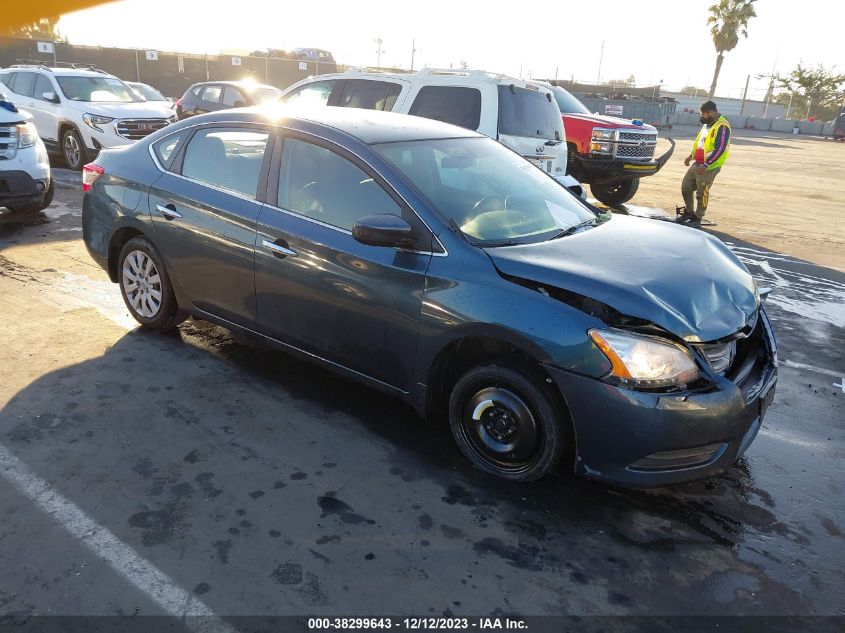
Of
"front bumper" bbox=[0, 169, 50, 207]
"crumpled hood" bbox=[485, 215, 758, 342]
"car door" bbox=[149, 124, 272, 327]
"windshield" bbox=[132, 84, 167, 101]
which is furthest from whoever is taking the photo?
"windshield" bbox=[132, 84, 167, 101]

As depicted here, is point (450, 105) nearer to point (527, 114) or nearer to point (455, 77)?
point (455, 77)

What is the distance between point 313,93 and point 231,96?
5809mm

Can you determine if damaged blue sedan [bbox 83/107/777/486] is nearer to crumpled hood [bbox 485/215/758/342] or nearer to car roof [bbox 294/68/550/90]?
crumpled hood [bbox 485/215/758/342]

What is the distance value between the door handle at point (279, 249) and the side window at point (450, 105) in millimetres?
4699

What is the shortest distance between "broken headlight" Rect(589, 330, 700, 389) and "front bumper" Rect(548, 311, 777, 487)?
0.18ft

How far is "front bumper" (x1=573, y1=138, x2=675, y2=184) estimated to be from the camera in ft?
35.3

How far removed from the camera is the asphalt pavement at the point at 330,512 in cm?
252

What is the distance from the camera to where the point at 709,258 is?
3547mm

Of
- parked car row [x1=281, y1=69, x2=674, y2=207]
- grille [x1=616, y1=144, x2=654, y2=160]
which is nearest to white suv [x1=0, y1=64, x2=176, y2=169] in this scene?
parked car row [x1=281, y1=69, x2=674, y2=207]

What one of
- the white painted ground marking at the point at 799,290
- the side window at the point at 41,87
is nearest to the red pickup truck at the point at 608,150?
the white painted ground marking at the point at 799,290

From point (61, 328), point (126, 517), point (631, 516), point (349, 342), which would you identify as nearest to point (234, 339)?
point (61, 328)

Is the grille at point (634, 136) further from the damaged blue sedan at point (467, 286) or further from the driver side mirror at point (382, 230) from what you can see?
the driver side mirror at point (382, 230)

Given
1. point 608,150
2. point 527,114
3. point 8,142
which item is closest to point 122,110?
point 8,142

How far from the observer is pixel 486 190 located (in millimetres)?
3791
